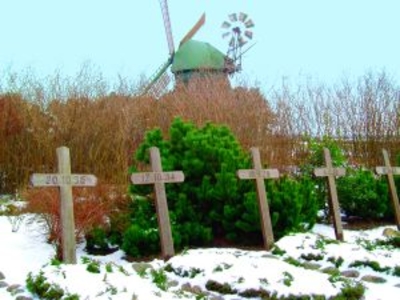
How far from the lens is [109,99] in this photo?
15531 millimetres

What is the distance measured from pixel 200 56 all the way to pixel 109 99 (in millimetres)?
14710

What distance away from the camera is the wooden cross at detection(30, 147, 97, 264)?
23.7ft

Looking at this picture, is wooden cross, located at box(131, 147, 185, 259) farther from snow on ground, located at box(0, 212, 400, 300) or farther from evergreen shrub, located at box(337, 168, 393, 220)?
evergreen shrub, located at box(337, 168, 393, 220)

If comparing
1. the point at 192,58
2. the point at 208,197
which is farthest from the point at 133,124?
the point at 192,58

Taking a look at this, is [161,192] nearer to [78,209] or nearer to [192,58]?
[78,209]

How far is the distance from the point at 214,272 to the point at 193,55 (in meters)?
23.6

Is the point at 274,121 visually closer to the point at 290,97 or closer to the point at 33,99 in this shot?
the point at 290,97

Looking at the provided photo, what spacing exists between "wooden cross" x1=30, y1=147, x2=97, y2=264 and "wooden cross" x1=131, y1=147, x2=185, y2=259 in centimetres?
102

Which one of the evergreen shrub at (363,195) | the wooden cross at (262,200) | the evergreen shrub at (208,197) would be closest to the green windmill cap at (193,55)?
the evergreen shrub at (363,195)

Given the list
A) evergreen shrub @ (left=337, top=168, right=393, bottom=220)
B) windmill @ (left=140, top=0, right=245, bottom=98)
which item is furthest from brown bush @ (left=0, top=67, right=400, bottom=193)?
windmill @ (left=140, top=0, right=245, bottom=98)

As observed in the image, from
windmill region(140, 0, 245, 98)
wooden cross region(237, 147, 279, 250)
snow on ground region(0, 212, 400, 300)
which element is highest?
windmill region(140, 0, 245, 98)

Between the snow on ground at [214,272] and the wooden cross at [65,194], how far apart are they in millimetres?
291

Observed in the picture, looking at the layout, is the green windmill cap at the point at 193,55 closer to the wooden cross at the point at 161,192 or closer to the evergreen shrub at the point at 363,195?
the evergreen shrub at the point at 363,195

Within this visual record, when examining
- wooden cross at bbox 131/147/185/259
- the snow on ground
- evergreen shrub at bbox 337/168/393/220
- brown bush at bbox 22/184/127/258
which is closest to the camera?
the snow on ground
